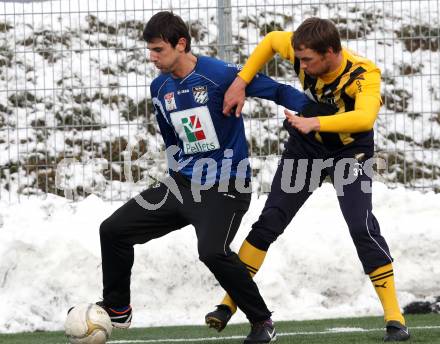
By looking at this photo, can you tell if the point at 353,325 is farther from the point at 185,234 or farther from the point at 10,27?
the point at 10,27

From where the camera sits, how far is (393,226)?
8477 millimetres

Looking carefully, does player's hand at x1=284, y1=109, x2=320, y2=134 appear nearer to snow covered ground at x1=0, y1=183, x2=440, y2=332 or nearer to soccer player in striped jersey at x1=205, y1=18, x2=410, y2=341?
soccer player in striped jersey at x1=205, y1=18, x2=410, y2=341

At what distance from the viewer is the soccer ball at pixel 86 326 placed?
5559mm

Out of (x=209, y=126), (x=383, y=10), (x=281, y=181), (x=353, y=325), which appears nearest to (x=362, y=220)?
(x=281, y=181)

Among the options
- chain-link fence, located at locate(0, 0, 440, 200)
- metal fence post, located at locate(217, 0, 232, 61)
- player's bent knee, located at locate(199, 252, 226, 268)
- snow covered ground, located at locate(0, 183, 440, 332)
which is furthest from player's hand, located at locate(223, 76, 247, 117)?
chain-link fence, located at locate(0, 0, 440, 200)

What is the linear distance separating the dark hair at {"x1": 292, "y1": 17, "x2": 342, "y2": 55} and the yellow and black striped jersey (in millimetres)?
196

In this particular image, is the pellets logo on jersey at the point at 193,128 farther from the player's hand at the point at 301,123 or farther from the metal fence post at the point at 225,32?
the metal fence post at the point at 225,32

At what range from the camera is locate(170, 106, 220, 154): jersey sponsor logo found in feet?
18.8

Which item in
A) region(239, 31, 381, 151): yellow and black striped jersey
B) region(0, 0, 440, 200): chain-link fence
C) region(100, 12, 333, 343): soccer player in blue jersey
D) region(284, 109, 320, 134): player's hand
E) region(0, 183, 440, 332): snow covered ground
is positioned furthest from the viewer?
region(0, 0, 440, 200): chain-link fence

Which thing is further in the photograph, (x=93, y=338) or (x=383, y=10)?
(x=383, y=10)

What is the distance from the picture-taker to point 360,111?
5512 mm

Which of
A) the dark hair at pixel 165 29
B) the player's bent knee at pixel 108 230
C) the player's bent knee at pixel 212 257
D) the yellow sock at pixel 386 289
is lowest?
the yellow sock at pixel 386 289

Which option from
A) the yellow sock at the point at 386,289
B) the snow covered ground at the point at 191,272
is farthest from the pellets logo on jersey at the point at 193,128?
the snow covered ground at the point at 191,272

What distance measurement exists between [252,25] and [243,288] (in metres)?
5.12
